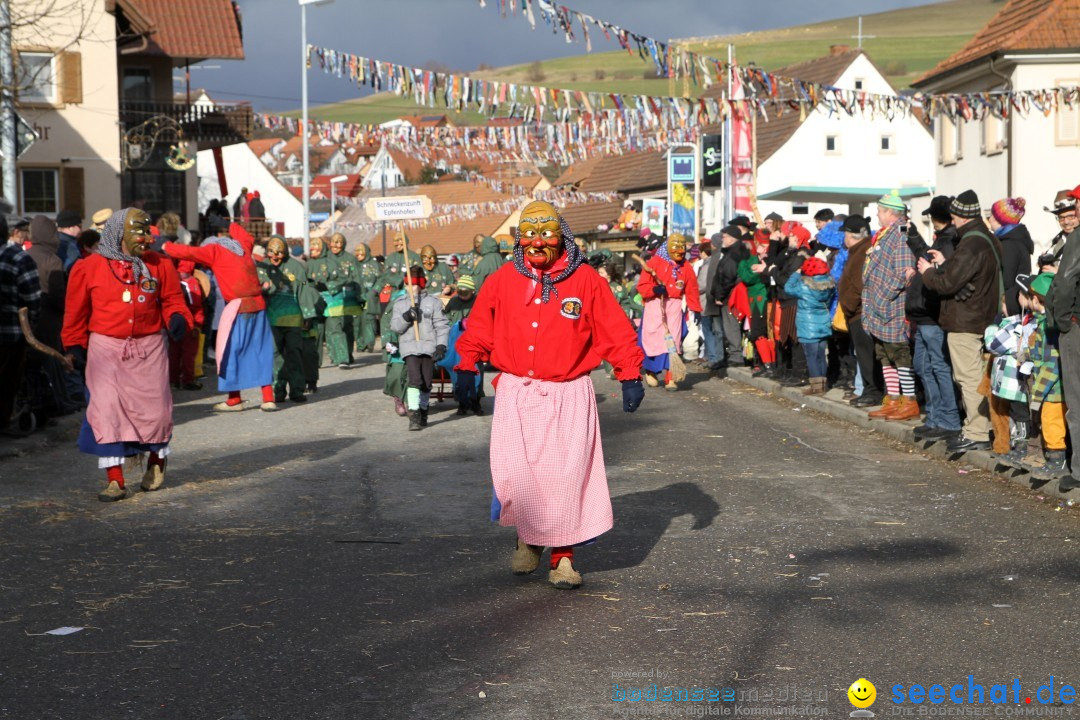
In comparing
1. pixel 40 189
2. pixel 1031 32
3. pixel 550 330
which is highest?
pixel 1031 32

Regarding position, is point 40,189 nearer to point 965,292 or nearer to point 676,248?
point 676,248

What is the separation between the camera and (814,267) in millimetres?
16812

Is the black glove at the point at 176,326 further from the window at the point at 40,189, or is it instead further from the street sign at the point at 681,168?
the window at the point at 40,189

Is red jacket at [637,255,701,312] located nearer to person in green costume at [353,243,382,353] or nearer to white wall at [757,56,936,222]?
person in green costume at [353,243,382,353]

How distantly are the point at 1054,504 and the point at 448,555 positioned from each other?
4.02 metres

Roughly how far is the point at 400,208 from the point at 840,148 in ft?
145

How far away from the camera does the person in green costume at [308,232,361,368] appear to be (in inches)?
980

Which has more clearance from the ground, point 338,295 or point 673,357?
point 338,295

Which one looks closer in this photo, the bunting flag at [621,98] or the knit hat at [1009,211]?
the knit hat at [1009,211]

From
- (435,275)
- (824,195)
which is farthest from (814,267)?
(824,195)

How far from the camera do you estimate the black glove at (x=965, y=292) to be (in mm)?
12023

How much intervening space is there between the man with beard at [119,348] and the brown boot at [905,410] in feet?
21.9

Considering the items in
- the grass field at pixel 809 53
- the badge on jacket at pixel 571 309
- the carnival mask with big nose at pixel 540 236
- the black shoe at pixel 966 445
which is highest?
the grass field at pixel 809 53

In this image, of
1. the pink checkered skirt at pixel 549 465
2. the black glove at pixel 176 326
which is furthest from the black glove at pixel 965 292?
the black glove at pixel 176 326
